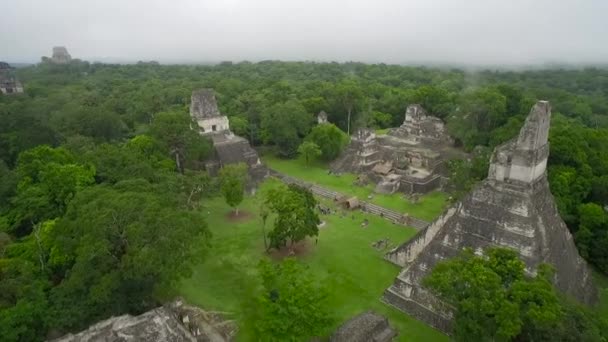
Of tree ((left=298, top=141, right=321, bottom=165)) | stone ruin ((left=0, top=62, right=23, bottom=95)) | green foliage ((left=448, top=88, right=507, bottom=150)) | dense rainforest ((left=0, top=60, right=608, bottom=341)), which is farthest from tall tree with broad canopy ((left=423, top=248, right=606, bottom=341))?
stone ruin ((left=0, top=62, right=23, bottom=95))

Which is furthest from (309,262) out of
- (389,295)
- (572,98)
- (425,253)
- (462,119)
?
(572,98)

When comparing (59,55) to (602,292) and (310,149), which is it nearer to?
(310,149)

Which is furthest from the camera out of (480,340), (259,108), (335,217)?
(259,108)

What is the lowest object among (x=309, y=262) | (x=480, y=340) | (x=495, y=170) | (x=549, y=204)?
(x=309, y=262)

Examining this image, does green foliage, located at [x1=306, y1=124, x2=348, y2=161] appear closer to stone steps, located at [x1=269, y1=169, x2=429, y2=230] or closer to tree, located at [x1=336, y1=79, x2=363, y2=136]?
stone steps, located at [x1=269, y1=169, x2=429, y2=230]

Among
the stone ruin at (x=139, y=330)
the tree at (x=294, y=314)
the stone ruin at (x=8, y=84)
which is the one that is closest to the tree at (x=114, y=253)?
the stone ruin at (x=139, y=330)

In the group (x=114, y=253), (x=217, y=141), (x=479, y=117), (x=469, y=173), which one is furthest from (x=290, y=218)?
(x=479, y=117)

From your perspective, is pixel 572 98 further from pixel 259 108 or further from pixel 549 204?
pixel 549 204
